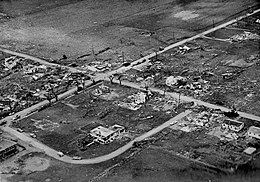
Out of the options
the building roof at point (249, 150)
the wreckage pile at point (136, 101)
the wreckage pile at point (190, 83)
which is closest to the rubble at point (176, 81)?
the wreckage pile at point (190, 83)

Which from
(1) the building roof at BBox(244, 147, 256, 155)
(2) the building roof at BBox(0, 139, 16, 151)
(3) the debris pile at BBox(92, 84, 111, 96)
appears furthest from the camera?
(3) the debris pile at BBox(92, 84, 111, 96)

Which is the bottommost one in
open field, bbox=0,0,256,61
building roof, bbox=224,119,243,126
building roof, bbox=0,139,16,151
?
open field, bbox=0,0,256,61

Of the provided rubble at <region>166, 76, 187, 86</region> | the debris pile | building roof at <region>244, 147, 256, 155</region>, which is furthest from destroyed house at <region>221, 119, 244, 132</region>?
the debris pile

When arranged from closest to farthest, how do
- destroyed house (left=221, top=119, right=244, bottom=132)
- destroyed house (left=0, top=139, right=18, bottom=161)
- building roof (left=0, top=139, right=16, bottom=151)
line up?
destroyed house (left=0, top=139, right=18, bottom=161) → building roof (left=0, top=139, right=16, bottom=151) → destroyed house (left=221, top=119, right=244, bottom=132)

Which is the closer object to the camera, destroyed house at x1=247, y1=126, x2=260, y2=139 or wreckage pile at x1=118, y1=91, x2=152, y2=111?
destroyed house at x1=247, y1=126, x2=260, y2=139

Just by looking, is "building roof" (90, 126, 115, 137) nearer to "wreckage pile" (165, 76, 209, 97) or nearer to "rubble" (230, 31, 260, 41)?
"wreckage pile" (165, 76, 209, 97)

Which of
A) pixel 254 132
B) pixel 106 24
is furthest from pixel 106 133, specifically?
pixel 106 24
